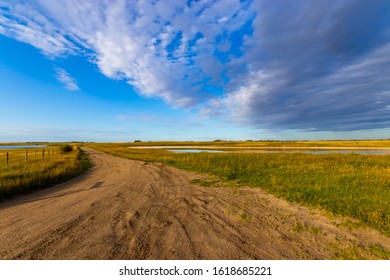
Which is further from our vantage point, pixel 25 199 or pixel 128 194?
pixel 128 194

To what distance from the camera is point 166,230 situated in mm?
5445

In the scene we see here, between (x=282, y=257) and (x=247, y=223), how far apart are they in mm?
1831

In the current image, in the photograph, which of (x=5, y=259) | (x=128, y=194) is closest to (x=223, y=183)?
(x=128, y=194)

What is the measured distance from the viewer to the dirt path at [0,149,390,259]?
14.3 feet

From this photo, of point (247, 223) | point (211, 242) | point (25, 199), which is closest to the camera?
point (211, 242)

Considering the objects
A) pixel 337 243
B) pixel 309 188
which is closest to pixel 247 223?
pixel 337 243

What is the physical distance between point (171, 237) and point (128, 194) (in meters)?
5.25

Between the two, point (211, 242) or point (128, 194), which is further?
point (128, 194)

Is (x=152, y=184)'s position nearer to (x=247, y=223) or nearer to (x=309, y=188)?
(x=247, y=223)

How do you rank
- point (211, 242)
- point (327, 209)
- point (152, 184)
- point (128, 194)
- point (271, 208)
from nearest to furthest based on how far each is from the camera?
point (211, 242)
point (327, 209)
point (271, 208)
point (128, 194)
point (152, 184)

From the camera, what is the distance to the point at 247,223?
602 centimetres

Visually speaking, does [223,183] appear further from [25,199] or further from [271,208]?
[25,199]

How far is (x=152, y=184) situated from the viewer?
11852mm

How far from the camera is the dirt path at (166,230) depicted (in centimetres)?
434
